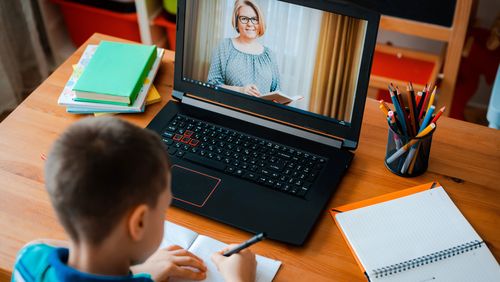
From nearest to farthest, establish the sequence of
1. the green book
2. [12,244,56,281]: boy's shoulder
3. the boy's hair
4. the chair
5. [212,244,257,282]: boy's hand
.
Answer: the boy's hair, [12,244,56,281]: boy's shoulder, [212,244,257,282]: boy's hand, the green book, the chair

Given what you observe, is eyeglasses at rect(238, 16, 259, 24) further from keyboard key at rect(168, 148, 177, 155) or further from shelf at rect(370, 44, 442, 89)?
shelf at rect(370, 44, 442, 89)

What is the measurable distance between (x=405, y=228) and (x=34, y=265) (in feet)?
2.07

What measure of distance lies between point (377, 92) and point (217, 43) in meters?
1.22

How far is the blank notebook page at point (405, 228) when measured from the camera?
1063 millimetres

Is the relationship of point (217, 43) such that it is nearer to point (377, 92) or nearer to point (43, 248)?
point (43, 248)

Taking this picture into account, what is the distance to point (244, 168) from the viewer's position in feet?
3.99

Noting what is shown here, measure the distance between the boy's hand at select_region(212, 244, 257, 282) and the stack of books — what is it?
46cm

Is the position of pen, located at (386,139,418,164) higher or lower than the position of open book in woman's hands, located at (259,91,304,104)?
lower

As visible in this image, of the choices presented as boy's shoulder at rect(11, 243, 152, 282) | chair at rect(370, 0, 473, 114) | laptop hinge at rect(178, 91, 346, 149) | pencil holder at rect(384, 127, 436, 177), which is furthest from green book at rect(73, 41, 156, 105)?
chair at rect(370, 0, 473, 114)

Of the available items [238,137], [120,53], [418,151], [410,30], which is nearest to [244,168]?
[238,137]

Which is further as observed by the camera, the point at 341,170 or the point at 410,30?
the point at 410,30

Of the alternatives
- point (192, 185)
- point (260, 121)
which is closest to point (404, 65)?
point (260, 121)

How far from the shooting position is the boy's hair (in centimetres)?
78

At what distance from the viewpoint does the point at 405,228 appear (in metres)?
1.11
